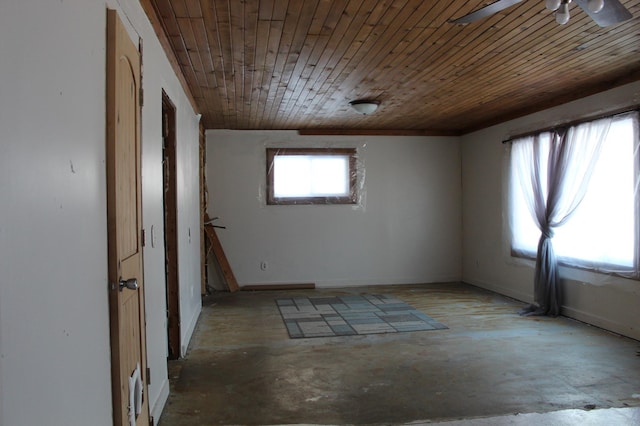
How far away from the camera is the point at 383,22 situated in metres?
2.88

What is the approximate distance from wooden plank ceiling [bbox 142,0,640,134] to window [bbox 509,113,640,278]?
0.57 m

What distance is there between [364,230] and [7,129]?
6.37 m

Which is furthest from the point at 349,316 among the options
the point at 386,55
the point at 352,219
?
the point at 386,55

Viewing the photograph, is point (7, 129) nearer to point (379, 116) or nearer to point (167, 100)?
point (167, 100)

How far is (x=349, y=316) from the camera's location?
5.17m

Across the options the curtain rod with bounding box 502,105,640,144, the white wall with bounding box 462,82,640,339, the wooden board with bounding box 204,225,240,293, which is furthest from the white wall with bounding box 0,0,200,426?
the wooden board with bounding box 204,225,240,293

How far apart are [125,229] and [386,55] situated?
7.87 ft

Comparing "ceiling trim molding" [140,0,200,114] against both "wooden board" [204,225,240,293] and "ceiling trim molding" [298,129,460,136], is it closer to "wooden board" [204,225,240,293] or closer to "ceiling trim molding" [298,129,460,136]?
"wooden board" [204,225,240,293]

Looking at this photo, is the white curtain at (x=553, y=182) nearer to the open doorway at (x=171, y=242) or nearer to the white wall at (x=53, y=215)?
the open doorway at (x=171, y=242)

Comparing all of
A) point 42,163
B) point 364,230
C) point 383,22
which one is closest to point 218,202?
point 364,230

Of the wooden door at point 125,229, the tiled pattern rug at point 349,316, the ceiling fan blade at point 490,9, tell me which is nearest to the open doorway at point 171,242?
the tiled pattern rug at point 349,316

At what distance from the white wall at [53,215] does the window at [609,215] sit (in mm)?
4269

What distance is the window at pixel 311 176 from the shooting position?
7.00 metres

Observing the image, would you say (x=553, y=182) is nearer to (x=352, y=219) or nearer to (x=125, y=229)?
(x=352, y=219)
